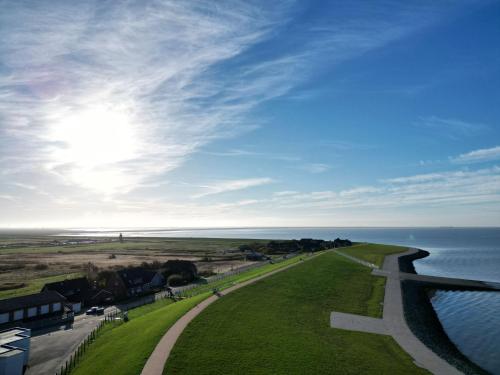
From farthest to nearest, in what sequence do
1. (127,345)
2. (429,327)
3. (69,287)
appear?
1. (69,287)
2. (429,327)
3. (127,345)

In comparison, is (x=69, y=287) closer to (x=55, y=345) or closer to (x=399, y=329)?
(x=55, y=345)

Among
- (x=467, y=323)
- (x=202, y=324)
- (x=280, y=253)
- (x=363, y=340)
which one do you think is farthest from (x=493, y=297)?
(x=280, y=253)

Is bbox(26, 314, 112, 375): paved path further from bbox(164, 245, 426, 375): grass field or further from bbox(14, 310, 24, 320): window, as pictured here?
bbox(164, 245, 426, 375): grass field

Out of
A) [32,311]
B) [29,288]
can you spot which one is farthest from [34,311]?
[29,288]

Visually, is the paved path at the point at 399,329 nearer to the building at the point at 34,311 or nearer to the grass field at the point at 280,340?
the grass field at the point at 280,340

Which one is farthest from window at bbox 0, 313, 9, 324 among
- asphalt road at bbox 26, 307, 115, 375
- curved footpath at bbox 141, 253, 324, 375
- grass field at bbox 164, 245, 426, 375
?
grass field at bbox 164, 245, 426, 375

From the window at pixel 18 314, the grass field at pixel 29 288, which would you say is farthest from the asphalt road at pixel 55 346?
the grass field at pixel 29 288
